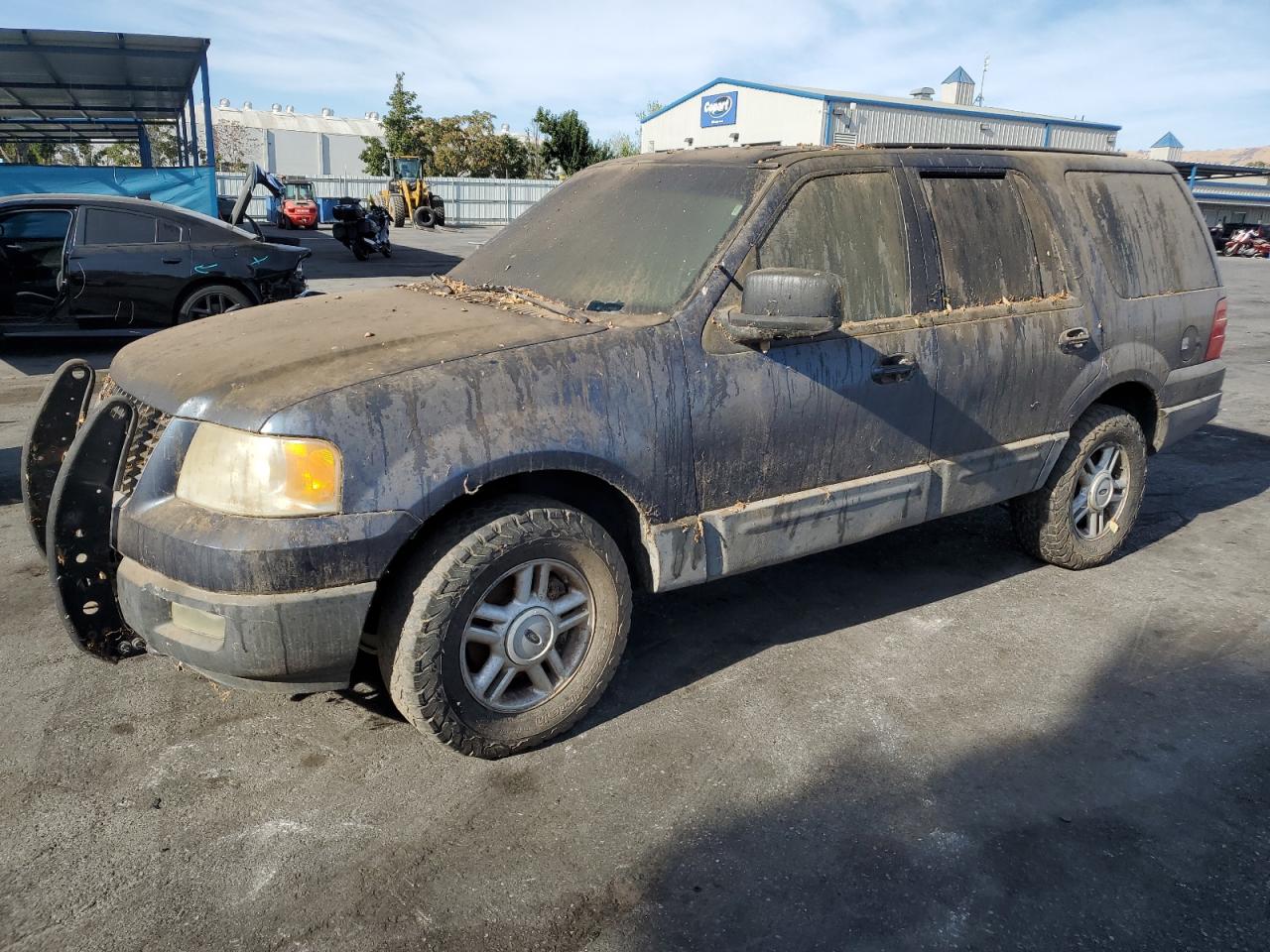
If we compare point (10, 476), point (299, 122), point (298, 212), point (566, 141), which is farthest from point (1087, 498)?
point (299, 122)

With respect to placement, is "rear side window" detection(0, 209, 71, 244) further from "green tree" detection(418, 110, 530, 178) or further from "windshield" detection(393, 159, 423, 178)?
"green tree" detection(418, 110, 530, 178)

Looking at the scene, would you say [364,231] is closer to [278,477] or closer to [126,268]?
[126,268]

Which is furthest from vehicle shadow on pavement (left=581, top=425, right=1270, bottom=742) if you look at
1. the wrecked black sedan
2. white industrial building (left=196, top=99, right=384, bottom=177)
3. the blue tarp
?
white industrial building (left=196, top=99, right=384, bottom=177)

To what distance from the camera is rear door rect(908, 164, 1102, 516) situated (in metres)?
3.85

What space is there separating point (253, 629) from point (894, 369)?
2.42 m

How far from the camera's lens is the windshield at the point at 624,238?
338cm

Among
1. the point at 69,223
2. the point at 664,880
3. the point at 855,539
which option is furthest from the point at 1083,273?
the point at 69,223

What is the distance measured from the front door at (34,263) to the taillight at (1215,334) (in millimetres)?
9194

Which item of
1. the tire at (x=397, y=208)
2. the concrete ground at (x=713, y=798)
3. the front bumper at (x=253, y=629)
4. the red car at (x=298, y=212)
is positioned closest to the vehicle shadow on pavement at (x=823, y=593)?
the concrete ground at (x=713, y=798)

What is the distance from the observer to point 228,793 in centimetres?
281

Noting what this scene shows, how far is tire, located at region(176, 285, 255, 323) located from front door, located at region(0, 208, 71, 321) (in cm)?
105

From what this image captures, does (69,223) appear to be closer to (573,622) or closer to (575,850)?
(573,622)

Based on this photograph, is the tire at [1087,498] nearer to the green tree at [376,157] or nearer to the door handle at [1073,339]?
the door handle at [1073,339]

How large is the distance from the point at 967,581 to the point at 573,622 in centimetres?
235
